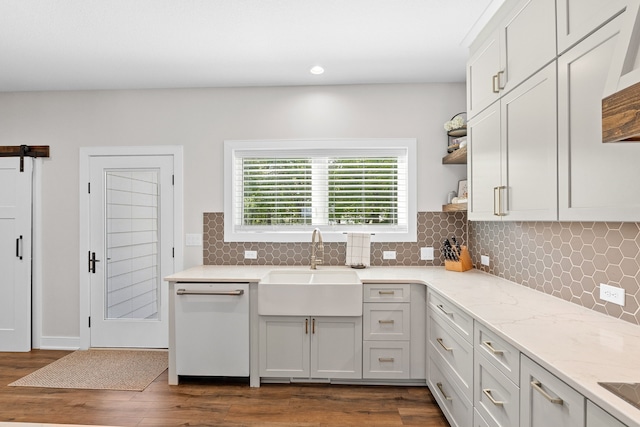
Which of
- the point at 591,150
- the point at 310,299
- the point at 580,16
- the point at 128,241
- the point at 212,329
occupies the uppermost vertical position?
the point at 580,16

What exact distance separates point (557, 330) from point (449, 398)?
973 millimetres

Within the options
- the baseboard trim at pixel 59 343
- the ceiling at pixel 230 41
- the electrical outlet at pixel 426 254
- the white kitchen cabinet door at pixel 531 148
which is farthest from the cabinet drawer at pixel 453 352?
the baseboard trim at pixel 59 343

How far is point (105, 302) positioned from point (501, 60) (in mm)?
3882

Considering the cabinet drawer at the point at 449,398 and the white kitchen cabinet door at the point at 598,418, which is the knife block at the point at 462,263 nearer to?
the cabinet drawer at the point at 449,398

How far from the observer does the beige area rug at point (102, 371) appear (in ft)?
9.23

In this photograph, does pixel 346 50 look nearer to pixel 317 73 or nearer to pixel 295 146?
pixel 317 73

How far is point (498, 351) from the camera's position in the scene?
153 cm

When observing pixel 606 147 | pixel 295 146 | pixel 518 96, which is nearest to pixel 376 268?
pixel 295 146

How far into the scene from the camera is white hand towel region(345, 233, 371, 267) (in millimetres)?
3279

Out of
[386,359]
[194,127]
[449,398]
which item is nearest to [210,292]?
[386,359]

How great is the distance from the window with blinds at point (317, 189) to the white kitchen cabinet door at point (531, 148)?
4.67 feet

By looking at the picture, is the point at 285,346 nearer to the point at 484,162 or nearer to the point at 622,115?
the point at 484,162

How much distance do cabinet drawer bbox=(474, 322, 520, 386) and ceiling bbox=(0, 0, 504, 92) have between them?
75.1 inches

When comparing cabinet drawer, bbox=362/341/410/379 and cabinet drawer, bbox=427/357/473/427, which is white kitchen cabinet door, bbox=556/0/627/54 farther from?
cabinet drawer, bbox=362/341/410/379
